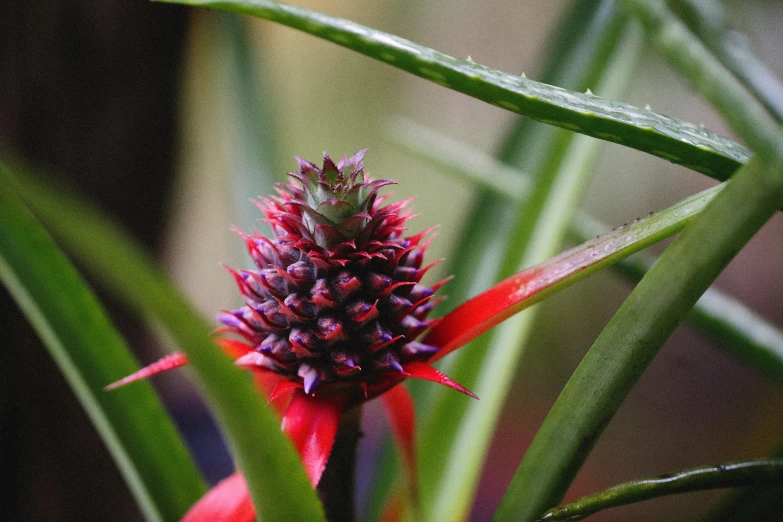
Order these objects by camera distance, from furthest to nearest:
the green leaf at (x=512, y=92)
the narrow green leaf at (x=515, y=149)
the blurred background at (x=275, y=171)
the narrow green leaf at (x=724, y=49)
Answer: the blurred background at (x=275, y=171), the narrow green leaf at (x=515, y=149), the narrow green leaf at (x=724, y=49), the green leaf at (x=512, y=92)

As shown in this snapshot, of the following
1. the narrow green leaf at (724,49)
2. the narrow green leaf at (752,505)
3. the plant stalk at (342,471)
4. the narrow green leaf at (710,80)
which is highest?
the narrow green leaf at (724,49)

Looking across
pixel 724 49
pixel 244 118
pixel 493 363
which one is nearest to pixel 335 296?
pixel 493 363

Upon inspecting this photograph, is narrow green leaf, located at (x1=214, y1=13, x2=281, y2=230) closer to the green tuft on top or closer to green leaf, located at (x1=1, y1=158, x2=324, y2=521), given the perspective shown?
the green tuft on top

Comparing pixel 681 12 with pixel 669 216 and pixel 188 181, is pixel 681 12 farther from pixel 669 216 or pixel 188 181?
pixel 188 181

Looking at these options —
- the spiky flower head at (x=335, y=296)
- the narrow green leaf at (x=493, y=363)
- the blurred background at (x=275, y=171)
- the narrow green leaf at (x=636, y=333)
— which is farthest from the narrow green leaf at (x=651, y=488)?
the blurred background at (x=275, y=171)

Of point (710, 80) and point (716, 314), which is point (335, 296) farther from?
point (716, 314)

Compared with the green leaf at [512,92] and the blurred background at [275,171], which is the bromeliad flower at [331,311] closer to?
the green leaf at [512,92]

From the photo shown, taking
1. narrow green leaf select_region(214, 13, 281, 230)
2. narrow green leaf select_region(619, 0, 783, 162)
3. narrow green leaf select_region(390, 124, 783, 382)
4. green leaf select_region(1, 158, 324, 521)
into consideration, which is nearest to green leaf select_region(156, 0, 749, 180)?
narrow green leaf select_region(619, 0, 783, 162)
